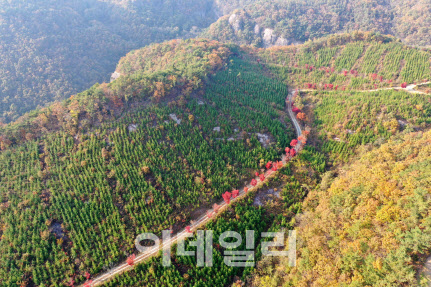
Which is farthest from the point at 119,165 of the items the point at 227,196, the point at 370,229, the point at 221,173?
the point at 370,229

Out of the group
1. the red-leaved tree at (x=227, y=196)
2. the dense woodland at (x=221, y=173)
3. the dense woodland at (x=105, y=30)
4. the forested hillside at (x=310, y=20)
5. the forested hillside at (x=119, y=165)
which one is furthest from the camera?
the forested hillside at (x=310, y=20)

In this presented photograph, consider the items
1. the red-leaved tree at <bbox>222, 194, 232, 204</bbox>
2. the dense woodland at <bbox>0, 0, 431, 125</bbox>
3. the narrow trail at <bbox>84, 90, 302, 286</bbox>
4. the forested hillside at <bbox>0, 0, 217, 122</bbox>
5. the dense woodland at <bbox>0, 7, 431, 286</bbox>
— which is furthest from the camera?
the dense woodland at <bbox>0, 0, 431, 125</bbox>

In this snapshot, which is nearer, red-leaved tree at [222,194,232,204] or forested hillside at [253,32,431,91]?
red-leaved tree at [222,194,232,204]

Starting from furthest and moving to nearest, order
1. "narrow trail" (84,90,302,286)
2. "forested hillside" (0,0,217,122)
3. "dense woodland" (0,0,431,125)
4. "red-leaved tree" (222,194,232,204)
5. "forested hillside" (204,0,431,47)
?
"forested hillside" (204,0,431,47), "dense woodland" (0,0,431,125), "forested hillside" (0,0,217,122), "red-leaved tree" (222,194,232,204), "narrow trail" (84,90,302,286)

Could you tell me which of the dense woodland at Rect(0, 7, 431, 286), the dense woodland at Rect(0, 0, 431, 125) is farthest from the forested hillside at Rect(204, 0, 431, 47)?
the dense woodland at Rect(0, 7, 431, 286)

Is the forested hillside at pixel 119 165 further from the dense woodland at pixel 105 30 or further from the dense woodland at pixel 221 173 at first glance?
the dense woodland at pixel 105 30

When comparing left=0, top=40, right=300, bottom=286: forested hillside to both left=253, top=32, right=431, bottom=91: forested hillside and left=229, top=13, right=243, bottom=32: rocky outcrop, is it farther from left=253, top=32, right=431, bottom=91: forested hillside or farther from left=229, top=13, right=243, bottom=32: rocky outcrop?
left=229, top=13, right=243, bottom=32: rocky outcrop

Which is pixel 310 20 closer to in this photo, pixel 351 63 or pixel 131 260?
pixel 351 63

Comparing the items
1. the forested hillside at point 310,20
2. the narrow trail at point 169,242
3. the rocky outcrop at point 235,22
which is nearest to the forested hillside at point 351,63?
the narrow trail at point 169,242
